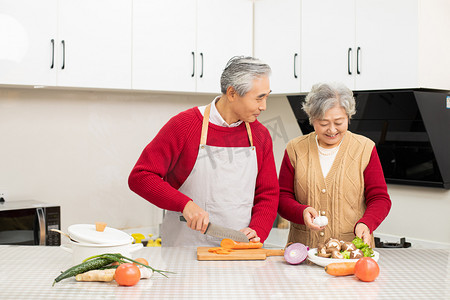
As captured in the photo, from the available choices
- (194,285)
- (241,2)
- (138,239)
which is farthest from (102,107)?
(194,285)

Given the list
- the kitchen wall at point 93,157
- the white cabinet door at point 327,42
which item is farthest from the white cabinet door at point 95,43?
the white cabinet door at point 327,42

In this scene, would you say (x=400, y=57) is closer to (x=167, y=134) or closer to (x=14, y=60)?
(x=167, y=134)

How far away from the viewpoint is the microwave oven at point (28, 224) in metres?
2.80

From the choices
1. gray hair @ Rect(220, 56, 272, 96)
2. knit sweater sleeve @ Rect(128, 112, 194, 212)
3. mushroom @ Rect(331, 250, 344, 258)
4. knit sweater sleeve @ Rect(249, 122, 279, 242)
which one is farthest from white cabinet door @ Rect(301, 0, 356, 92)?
mushroom @ Rect(331, 250, 344, 258)

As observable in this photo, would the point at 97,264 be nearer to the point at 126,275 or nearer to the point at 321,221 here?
the point at 126,275

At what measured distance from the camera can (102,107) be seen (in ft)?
11.6

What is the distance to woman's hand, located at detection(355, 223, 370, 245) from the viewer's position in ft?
6.04

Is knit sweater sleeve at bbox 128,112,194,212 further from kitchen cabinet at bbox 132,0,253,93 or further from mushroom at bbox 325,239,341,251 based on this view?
kitchen cabinet at bbox 132,0,253,93

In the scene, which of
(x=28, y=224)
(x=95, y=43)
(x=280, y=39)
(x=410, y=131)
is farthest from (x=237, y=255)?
(x=280, y=39)

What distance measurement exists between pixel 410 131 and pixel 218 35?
1.39 meters

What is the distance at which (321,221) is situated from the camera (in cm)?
177

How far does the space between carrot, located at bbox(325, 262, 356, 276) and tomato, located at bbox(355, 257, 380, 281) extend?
43 millimetres

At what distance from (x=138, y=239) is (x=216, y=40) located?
141 cm

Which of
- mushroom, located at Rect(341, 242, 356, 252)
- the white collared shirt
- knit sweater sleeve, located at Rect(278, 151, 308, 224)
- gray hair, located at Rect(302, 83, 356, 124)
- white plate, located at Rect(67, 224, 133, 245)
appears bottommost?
mushroom, located at Rect(341, 242, 356, 252)
